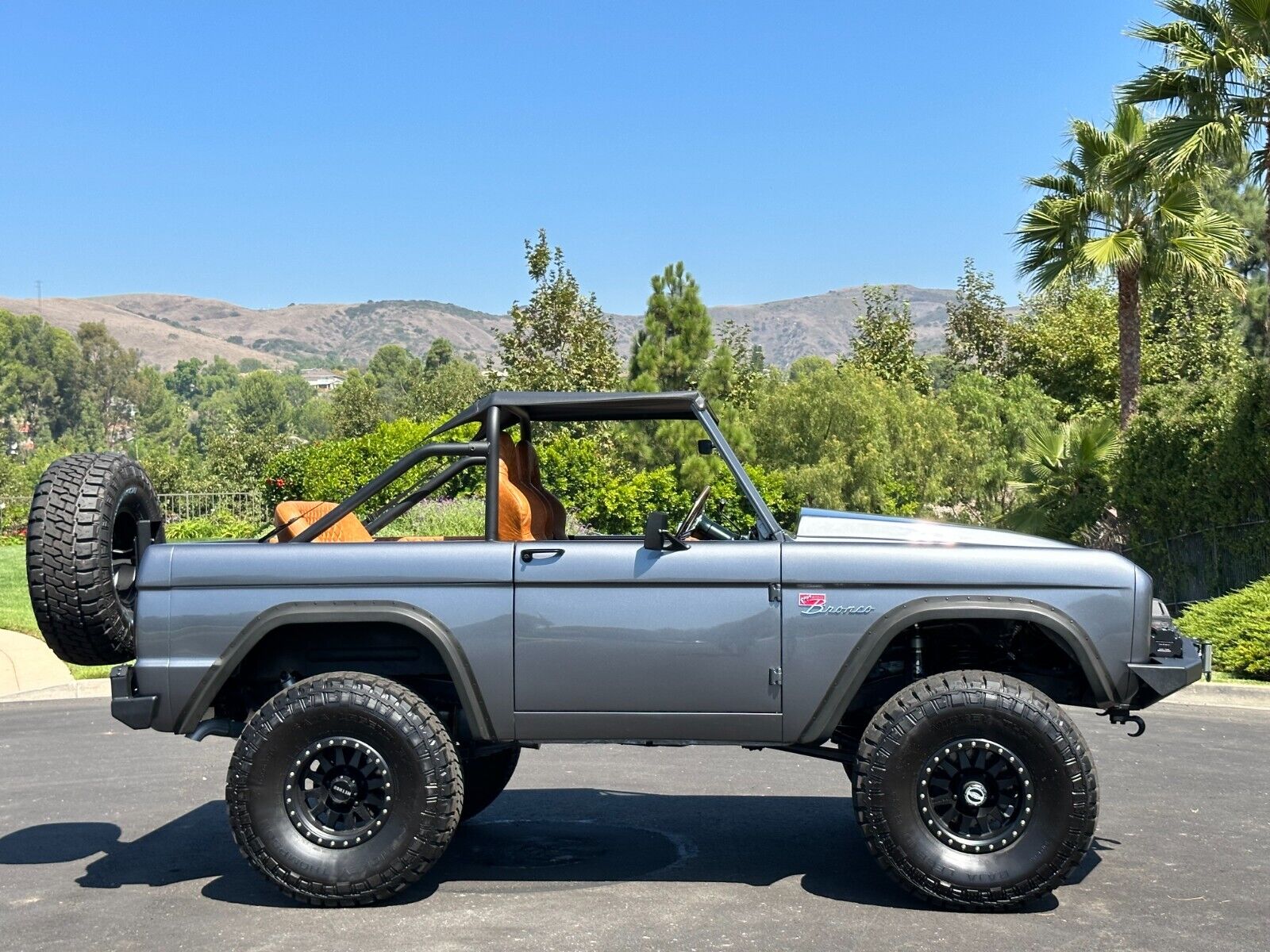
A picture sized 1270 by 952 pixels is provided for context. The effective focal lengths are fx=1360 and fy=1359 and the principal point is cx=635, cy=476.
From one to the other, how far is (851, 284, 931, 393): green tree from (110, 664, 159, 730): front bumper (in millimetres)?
44789

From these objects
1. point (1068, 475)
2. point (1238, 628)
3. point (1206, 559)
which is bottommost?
point (1238, 628)

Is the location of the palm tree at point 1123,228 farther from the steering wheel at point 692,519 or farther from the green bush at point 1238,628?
the steering wheel at point 692,519

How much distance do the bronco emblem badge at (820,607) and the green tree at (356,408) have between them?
62.5 meters

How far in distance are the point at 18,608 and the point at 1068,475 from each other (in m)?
16.2

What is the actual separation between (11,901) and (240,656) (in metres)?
1.43

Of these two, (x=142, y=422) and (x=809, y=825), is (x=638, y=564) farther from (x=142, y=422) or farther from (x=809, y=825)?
(x=142, y=422)

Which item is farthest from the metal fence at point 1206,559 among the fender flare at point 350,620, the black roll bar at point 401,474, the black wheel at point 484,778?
the fender flare at point 350,620

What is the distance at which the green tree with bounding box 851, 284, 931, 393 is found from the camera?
168 ft

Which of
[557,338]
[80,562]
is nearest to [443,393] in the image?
[557,338]

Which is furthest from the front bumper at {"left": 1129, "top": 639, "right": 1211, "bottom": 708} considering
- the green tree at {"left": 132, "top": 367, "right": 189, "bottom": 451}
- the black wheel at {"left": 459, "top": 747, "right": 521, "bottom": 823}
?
the green tree at {"left": 132, "top": 367, "right": 189, "bottom": 451}

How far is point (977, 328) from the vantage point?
54.6 m

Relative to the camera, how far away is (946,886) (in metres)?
5.52

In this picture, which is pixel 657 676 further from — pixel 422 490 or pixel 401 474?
pixel 422 490

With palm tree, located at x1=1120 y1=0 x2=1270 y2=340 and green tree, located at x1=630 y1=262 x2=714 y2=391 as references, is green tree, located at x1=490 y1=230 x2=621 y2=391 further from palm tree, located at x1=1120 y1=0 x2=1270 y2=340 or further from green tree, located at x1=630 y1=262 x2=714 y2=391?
palm tree, located at x1=1120 y1=0 x2=1270 y2=340
